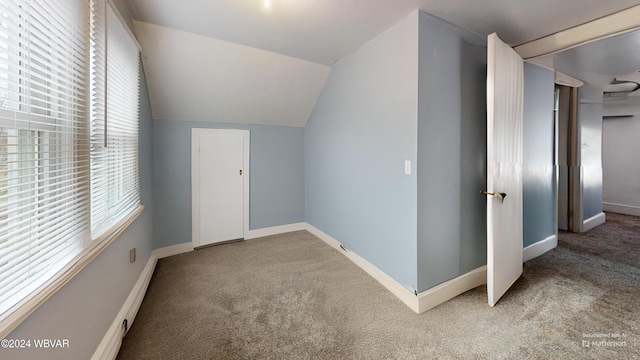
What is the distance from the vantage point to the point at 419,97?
1.87m

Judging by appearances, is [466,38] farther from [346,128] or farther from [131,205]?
[131,205]

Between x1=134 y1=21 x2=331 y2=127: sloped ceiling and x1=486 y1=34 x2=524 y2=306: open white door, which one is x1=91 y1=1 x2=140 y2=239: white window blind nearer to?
x1=134 y1=21 x2=331 y2=127: sloped ceiling

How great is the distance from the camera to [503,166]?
2.03 meters

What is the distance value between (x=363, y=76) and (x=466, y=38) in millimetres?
972

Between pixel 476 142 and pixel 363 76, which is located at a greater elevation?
pixel 363 76

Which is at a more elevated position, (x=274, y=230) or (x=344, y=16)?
(x=344, y=16)

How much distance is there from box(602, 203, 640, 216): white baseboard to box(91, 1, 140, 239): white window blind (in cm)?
833

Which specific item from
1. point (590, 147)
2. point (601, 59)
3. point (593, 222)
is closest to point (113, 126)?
point (601, 59)

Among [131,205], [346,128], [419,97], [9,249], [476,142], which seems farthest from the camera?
[346,128]

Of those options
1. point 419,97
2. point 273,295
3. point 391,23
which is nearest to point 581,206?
point 419,97

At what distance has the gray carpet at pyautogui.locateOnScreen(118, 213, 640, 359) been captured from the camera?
4.96 feet

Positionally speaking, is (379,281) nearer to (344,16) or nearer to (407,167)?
(407,167)

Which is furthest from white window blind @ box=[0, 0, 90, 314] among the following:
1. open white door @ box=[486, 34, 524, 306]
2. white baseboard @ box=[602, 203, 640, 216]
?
white baseboard @ box=[602, 203, 640, 216]

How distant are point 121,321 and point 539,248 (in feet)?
14.4
